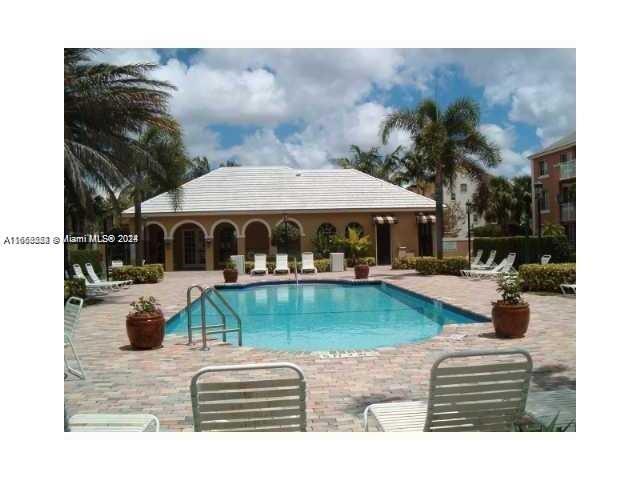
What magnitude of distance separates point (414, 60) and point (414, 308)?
9267 mm

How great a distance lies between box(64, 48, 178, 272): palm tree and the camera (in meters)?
14.1

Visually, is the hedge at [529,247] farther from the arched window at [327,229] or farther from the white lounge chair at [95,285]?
the white lounge chair at [95,285]

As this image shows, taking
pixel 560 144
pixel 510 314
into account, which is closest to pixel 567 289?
pixel 510 314

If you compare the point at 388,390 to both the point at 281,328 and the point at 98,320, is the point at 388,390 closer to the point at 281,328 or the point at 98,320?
the point at 281,328

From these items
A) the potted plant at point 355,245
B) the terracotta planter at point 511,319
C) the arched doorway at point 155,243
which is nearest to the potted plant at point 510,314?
the terracotta planter at point 511,319

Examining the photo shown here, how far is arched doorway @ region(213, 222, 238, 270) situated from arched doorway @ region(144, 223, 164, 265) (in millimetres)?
2901

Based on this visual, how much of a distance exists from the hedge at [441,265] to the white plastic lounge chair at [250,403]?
19.1m

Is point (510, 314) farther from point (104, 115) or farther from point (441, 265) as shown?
point (441, 265)

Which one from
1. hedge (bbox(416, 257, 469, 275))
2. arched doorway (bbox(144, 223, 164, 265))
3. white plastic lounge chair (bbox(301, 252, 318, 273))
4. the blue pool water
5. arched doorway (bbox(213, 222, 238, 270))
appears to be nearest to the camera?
the blue pool water

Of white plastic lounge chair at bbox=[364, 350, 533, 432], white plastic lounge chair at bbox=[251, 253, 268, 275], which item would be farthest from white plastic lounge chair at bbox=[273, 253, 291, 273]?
white plastic lounge chair at bbox=[364, 350, 533, 432]

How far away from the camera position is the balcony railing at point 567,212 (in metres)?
31.7

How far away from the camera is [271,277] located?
23.1 m

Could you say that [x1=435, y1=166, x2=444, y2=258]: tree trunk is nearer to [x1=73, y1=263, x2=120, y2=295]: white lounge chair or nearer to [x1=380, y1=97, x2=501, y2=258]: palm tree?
[x1=380, y1=97, x2=501, y2=258]: palm tree
